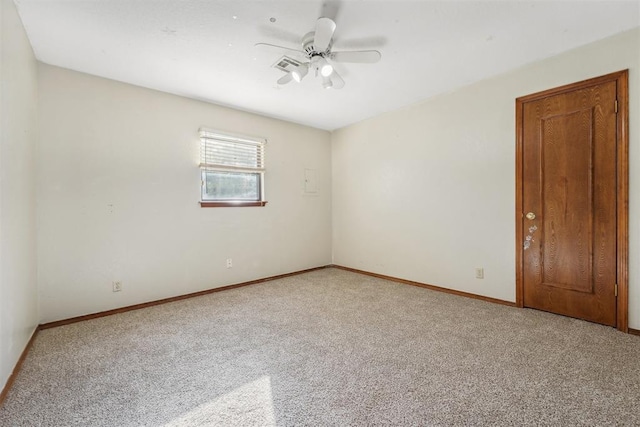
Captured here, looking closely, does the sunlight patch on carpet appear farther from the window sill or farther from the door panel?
the door panel

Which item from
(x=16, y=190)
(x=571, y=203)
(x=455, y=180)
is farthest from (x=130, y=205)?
(x=571, y=203)

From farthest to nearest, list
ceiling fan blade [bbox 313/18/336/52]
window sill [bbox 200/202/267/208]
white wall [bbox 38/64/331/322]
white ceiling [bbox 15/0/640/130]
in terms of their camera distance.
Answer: window sill [bbox 200/202/267/208] → white wall [bbox 38/64/331/322] → white ceiling [bbox 15/0/640/130] → ceiling fan blade [bbox 313/18/336/52]

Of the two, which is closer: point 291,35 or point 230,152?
point 291,35

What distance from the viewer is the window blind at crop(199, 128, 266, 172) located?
11.7 ft

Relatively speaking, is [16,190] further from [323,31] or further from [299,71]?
[323,31]

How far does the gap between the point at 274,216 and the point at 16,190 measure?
272 cm

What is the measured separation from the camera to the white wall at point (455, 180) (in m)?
2.44

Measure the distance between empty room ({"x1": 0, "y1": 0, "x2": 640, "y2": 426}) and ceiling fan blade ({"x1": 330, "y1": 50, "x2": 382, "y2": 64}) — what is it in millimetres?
17

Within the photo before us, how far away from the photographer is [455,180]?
11.1 ft

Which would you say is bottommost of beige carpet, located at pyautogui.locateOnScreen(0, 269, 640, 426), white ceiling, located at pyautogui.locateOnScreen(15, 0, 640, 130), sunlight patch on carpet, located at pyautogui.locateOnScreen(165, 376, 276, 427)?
sunlight patch on carpet, located at pyautogui.locateOnScreen(165, 376, 276, 427)

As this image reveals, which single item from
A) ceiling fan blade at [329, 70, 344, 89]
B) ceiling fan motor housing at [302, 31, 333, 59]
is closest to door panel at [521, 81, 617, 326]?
ceiling fan blade at [329, 70, 344, 89]

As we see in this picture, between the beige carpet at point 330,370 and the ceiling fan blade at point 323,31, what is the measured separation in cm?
223

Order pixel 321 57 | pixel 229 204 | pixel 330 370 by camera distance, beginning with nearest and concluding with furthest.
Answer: pixel 330 370 < pixel 321 57 < pixel 229 204

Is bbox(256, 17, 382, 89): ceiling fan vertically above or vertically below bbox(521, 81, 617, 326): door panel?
above
